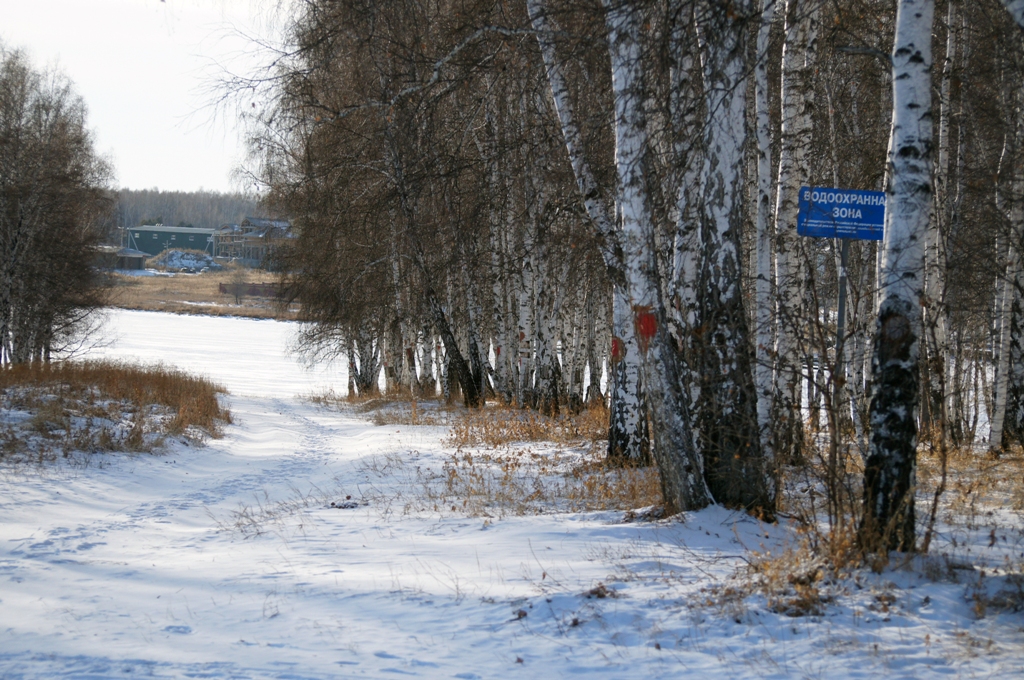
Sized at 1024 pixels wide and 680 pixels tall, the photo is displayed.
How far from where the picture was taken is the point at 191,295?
77.5 meters

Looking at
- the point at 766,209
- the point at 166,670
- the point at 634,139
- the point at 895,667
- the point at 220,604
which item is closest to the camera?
the point at 895,667

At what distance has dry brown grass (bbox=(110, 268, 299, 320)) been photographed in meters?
67.7

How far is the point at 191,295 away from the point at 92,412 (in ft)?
233

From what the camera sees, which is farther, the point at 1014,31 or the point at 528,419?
the point at 528,419

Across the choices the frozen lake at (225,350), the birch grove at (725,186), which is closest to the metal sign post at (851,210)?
the birch grove at (725,186)

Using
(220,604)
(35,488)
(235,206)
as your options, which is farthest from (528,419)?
(235,206)

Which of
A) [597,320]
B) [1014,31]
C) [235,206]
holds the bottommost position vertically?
[597,320]

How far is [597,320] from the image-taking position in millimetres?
20516

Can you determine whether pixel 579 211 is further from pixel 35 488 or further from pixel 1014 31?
pixel 35 488

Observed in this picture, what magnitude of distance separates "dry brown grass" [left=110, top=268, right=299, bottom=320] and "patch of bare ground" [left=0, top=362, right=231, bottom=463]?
45487 mm

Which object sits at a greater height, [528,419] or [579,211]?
[579,211]

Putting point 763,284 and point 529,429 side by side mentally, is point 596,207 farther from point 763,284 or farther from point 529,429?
point 529,429

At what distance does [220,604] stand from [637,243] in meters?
3.84

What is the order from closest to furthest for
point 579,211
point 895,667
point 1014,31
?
point 895,667 < point 1014,31 < point 579,211
